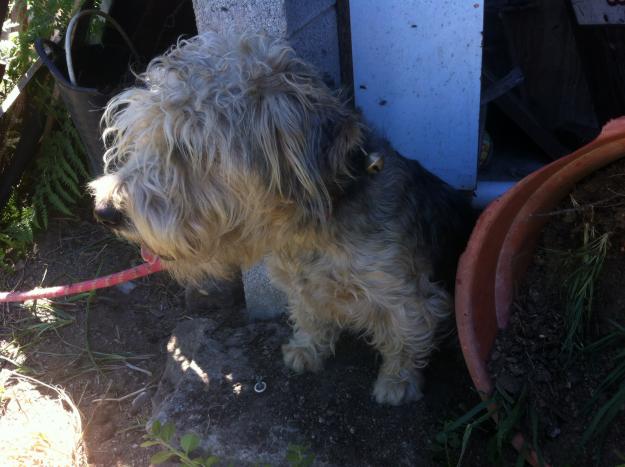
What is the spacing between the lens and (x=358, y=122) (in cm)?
212

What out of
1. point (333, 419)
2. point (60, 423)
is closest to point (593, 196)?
point (333, 419)

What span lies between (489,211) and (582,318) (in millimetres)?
602

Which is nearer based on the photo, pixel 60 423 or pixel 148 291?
pixel 60 423

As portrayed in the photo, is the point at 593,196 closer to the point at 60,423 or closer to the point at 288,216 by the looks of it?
the point at 288,216

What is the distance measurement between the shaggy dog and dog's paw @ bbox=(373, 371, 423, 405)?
46 cm

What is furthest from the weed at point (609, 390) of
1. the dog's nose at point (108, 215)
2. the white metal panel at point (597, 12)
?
the white metal panel at point (597, 12)

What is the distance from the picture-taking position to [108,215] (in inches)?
79.8

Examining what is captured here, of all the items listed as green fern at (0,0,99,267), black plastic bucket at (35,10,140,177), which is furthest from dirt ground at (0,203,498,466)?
black plastic bucket at (35,10,140,177)

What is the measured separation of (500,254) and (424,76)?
47.3 inches

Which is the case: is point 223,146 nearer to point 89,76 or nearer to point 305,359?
point 305,359

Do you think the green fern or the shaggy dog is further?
the green fern

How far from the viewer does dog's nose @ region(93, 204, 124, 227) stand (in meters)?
2.02

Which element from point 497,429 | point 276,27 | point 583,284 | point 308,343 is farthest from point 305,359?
point 276,27

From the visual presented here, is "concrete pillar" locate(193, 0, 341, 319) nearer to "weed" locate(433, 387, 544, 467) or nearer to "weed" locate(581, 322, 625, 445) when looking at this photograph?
"weed" locate(433, 387, 544, 467)
